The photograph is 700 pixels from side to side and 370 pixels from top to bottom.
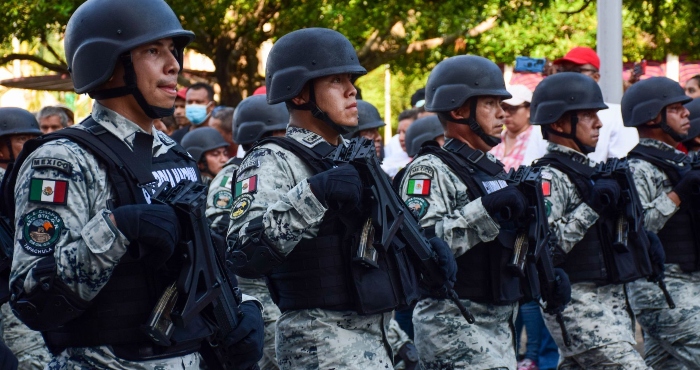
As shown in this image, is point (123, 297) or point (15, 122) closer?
point (123, 297)

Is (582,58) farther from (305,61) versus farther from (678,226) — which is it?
(305,61)

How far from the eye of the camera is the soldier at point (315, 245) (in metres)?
4.48

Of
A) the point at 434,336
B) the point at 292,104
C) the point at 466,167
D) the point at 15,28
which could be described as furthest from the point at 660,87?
the point at 15,28

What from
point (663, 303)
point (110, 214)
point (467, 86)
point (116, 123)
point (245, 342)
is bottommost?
point (663, 303)

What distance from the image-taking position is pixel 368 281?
4730 millimetres

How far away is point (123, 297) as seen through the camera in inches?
148

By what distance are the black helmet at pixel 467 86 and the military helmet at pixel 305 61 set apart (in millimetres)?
1353

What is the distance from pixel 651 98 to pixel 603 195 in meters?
1.76

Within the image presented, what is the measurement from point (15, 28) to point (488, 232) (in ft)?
39.9

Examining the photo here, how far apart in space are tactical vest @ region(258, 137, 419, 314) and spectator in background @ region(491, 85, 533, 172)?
533 centimetres

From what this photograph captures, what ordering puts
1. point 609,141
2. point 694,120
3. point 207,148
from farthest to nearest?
point 609,141 < point 207,148 < point 694,120

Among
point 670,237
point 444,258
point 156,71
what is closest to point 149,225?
point 156,71

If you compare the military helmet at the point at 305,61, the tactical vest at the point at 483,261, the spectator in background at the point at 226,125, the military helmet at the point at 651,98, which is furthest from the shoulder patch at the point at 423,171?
the spectator in background at the point at 226,125

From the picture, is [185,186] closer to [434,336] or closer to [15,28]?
[434,336]
